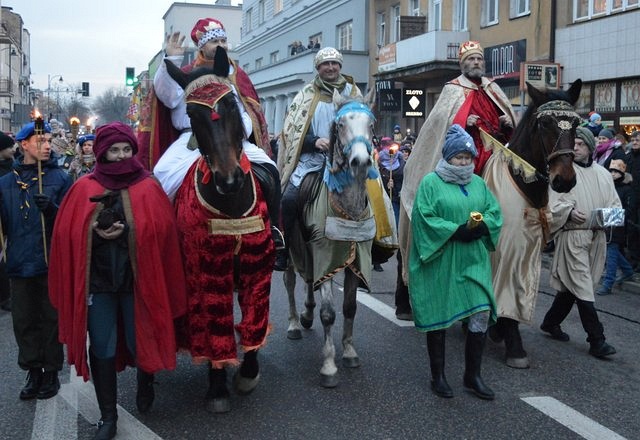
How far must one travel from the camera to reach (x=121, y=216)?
4445 mm

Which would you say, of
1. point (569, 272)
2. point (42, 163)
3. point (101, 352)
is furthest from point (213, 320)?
point (569, 272)

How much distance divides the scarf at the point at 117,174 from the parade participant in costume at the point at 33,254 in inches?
33.5

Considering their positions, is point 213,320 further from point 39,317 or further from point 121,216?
point 39,317

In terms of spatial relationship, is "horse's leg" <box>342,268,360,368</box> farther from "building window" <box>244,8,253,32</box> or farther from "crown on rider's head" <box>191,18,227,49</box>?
"building window" <box>244,8,253,32</box>

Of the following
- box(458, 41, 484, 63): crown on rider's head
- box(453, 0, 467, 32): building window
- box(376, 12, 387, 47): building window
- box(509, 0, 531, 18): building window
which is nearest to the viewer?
box(458, 41, 484, 63): crown on rider's head

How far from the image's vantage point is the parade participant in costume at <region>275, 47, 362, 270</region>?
6218 mm

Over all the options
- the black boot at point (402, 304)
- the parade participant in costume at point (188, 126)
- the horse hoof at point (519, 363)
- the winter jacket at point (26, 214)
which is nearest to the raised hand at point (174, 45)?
the parade participant in costume at point (188, 126)

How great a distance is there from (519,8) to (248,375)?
59.4ft

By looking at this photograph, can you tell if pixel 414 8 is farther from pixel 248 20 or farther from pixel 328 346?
pixel 248 20

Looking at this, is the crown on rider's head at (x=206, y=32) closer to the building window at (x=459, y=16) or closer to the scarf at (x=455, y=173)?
the scarf at (x=455, y=173)

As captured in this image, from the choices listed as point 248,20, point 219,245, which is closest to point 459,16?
point 219,245

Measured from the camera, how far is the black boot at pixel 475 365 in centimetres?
521

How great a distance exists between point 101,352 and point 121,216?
86 centimetres

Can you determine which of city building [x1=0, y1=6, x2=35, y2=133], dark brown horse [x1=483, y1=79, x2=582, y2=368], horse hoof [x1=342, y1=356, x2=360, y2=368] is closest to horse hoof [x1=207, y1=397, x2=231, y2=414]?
horse hoof [x1=342, y1=356, x2=360, y2=368]
